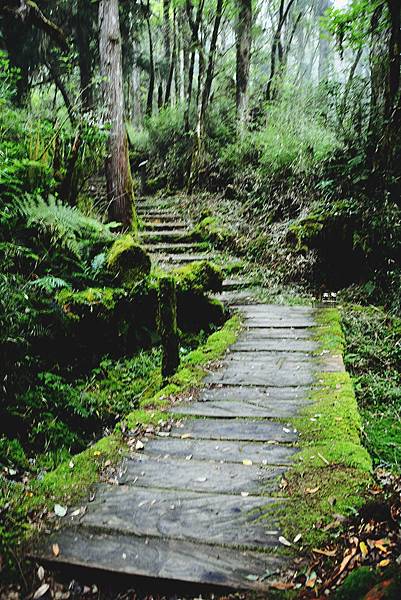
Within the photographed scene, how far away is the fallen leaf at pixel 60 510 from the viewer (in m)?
2.67

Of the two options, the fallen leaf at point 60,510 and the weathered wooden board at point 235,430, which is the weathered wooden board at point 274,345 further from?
the fallen leaf at point 60,510

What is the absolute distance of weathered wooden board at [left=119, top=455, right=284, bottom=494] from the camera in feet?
9.45

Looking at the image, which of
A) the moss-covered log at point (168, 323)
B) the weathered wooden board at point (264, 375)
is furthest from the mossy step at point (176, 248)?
the weathered wooden board at point (264, 375)

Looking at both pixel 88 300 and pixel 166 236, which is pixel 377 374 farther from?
pixel 166 236

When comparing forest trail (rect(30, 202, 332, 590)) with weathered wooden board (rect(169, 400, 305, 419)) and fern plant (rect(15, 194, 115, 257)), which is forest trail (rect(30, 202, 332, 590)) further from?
fern plant (rect(15, 194, 115, 257))

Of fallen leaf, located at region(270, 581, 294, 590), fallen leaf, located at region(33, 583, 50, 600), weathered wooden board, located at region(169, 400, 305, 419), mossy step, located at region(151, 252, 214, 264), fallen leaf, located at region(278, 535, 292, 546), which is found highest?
mossy step, located at region(151, 252, 214, 264)

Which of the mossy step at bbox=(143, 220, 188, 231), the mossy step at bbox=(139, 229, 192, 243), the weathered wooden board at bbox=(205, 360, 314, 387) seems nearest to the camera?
the weathered wooden board at bbox=(205, 360, 314, 387)

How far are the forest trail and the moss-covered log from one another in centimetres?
50

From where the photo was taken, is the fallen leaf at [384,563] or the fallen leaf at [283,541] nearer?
the fallen leaf at [384,563]

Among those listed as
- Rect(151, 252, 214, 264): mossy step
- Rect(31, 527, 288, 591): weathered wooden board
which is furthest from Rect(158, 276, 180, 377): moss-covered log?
Rect(151, 252, 214, 264): mossy step

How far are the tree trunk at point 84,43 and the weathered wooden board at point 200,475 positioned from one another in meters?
13.7

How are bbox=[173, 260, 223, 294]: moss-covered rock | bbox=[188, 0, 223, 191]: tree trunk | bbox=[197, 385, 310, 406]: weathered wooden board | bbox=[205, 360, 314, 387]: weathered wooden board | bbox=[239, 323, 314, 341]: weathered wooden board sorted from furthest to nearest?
1. bbox=[188, 0, 223, 191]: tree trunk
2. bbox=[173, 260, 223, 294]: moss-covered rock
3. bbox=[239, 323, 314, 341]: weathered wooden board
4. bbox=[205, 360, 314, 387]: weathered wooden board
5. bbox=[197, 385, 310, 406]: weathered wooden board

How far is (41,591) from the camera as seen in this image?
2.23 m

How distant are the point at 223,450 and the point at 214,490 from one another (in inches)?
20.5
